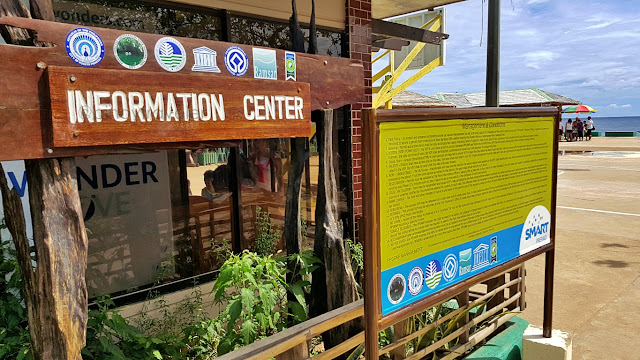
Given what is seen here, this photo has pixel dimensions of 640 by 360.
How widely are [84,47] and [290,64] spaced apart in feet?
3.52

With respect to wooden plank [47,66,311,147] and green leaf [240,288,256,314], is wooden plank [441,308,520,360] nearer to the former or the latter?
green leaf [240,288,256,314]

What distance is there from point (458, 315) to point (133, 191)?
2.78 m

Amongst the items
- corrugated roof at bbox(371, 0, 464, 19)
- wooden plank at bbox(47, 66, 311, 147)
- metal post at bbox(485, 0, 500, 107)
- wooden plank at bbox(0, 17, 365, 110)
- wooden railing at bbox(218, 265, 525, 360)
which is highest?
corrugated roof at bbox(371, 0, 464, 19)

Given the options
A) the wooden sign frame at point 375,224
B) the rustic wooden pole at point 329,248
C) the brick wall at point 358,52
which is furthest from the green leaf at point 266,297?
the brick wall at point 358,52

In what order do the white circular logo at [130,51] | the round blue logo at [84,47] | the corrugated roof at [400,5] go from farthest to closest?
1. the corrugated roof at [400,5]
2. the white circular logo at [130,51]
3. the round blue logo at [84,47]

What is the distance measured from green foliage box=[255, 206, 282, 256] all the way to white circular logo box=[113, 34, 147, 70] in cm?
256

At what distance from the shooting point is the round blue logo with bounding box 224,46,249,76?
2.34m

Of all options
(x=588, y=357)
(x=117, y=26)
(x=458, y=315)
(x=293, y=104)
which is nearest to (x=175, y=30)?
(x=117, y=26)

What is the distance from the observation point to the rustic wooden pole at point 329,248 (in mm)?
2994

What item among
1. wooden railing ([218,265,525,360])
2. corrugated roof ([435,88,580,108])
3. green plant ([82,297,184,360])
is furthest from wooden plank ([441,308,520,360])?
corrugated roof ([435,88,580,108])

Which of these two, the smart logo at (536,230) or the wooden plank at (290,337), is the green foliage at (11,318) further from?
the smart logo at (536,230)

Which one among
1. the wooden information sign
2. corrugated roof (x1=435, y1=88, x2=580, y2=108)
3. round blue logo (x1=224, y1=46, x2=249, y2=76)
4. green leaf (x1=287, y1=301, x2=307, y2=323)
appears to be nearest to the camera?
the wooden information sign

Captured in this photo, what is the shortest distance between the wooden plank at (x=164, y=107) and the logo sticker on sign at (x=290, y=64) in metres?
0.07

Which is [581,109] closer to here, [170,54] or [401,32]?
[401,32]
